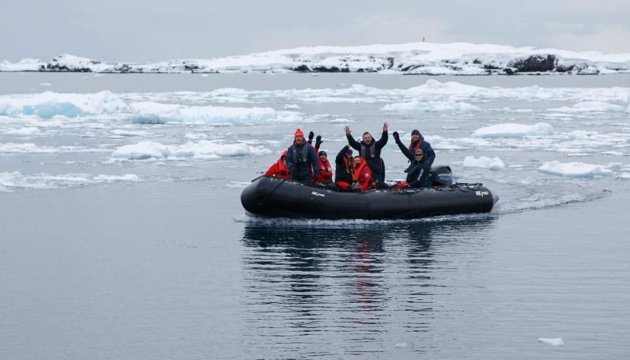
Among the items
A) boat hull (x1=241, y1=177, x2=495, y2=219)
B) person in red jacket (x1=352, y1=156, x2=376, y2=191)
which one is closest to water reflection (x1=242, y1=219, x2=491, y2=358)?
boat hull (x1=241, y1=177, x2=495, y2=219)

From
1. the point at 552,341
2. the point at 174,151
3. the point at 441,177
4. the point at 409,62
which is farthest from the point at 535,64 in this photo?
the point at 552,341

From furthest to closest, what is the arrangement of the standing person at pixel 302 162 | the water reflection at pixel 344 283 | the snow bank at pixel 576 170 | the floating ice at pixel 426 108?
the floating ice at pixel 426 108
the snow bank at pixel 576 170
the standing person at pixel 302 162
the water reflection at pixel 344 283

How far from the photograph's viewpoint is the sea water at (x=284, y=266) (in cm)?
837

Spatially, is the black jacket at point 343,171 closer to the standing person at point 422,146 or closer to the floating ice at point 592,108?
the standing person at point 422,146

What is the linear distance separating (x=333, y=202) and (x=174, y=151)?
29.4ft

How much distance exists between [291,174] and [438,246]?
2.55m

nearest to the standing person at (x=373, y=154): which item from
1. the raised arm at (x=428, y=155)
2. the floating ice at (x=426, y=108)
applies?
the raised arm at (x=428, y=155)

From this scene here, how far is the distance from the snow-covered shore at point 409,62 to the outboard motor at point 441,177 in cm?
10209

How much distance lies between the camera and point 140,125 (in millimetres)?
33062

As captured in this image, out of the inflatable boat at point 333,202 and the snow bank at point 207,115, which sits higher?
the snow bank at point 207,115

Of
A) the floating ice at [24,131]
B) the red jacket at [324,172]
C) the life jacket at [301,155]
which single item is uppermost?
the life jacket at [301,155]

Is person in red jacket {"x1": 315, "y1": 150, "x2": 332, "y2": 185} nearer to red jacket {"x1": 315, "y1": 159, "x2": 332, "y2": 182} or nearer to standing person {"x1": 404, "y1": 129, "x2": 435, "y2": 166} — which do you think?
red jacket {"x1": 315, "y1": 159, "x2": 332, "y2": 182}

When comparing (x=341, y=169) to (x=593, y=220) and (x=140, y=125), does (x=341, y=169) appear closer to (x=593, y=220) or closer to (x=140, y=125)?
(x=593, y=220)

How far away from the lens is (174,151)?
22094mm
